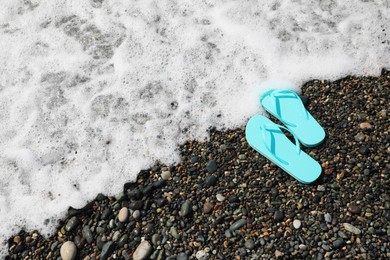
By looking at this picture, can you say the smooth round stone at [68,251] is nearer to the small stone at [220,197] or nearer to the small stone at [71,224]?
the small stone at [71,224]

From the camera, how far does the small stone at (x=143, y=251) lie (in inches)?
128

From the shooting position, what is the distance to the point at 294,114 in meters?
3.85

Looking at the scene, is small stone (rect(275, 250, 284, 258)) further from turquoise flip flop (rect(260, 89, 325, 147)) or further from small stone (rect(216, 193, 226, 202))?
turquoise flip flop (rect(260, 89, 325, 147))

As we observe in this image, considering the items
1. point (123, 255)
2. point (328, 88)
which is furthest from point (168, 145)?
point (328, 88)

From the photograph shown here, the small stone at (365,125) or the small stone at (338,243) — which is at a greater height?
the small stone at (365,125)

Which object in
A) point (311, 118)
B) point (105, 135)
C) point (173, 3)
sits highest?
point (173, 3)

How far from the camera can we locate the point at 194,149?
12.4ft

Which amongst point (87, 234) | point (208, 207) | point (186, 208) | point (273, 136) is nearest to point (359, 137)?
point (273, 136)

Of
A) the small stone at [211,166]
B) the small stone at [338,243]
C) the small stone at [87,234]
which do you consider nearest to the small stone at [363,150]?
the small stone at [338,243]

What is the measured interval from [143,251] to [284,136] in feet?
5.07

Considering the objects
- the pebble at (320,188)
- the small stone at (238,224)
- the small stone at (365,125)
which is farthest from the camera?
the small stone at (365,125)

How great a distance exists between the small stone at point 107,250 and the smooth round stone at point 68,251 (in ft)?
0.73

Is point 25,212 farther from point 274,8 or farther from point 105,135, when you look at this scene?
point 274,8

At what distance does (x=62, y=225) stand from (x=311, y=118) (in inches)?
90.3
